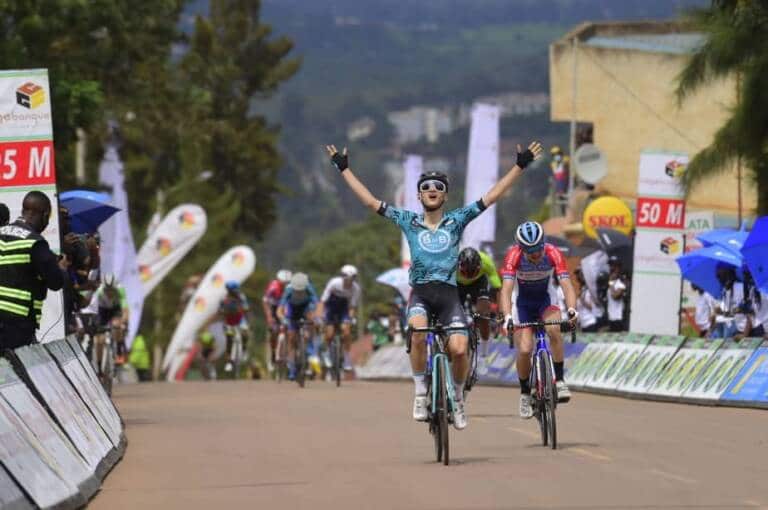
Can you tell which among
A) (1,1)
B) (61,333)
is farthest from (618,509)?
(1,1)

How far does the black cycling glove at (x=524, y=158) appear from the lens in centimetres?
1678

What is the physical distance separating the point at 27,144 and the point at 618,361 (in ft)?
34.9

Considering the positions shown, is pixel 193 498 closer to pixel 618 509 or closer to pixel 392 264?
pixel 618 509

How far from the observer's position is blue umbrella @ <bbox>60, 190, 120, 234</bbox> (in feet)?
80.7

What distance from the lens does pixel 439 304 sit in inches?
644

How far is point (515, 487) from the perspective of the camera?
45.3 feet

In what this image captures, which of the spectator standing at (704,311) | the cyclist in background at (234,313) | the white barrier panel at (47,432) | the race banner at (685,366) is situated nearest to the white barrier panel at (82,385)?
the white barrier panel at (47,432)

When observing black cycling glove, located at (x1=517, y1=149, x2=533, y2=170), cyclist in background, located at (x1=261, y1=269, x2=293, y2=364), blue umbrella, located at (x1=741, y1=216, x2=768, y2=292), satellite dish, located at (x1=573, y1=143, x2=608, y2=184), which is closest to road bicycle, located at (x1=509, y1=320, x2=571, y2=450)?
black cycling glove, located at (x1=517, y1=149, x2=533, y2=170)

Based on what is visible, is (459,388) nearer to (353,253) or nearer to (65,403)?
(65,403)

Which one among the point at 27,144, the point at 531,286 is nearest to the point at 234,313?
the point at 27,144

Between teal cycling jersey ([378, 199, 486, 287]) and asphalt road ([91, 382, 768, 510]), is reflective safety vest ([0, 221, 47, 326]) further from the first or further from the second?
teal cycling jersey ([378, 199, 486, 287])

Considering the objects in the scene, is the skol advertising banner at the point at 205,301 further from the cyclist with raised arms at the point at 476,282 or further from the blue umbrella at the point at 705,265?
the cyclist with raised arms at the point at 476,282

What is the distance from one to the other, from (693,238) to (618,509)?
20435mm

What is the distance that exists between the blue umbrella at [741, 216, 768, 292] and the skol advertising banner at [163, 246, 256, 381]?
3759cm
